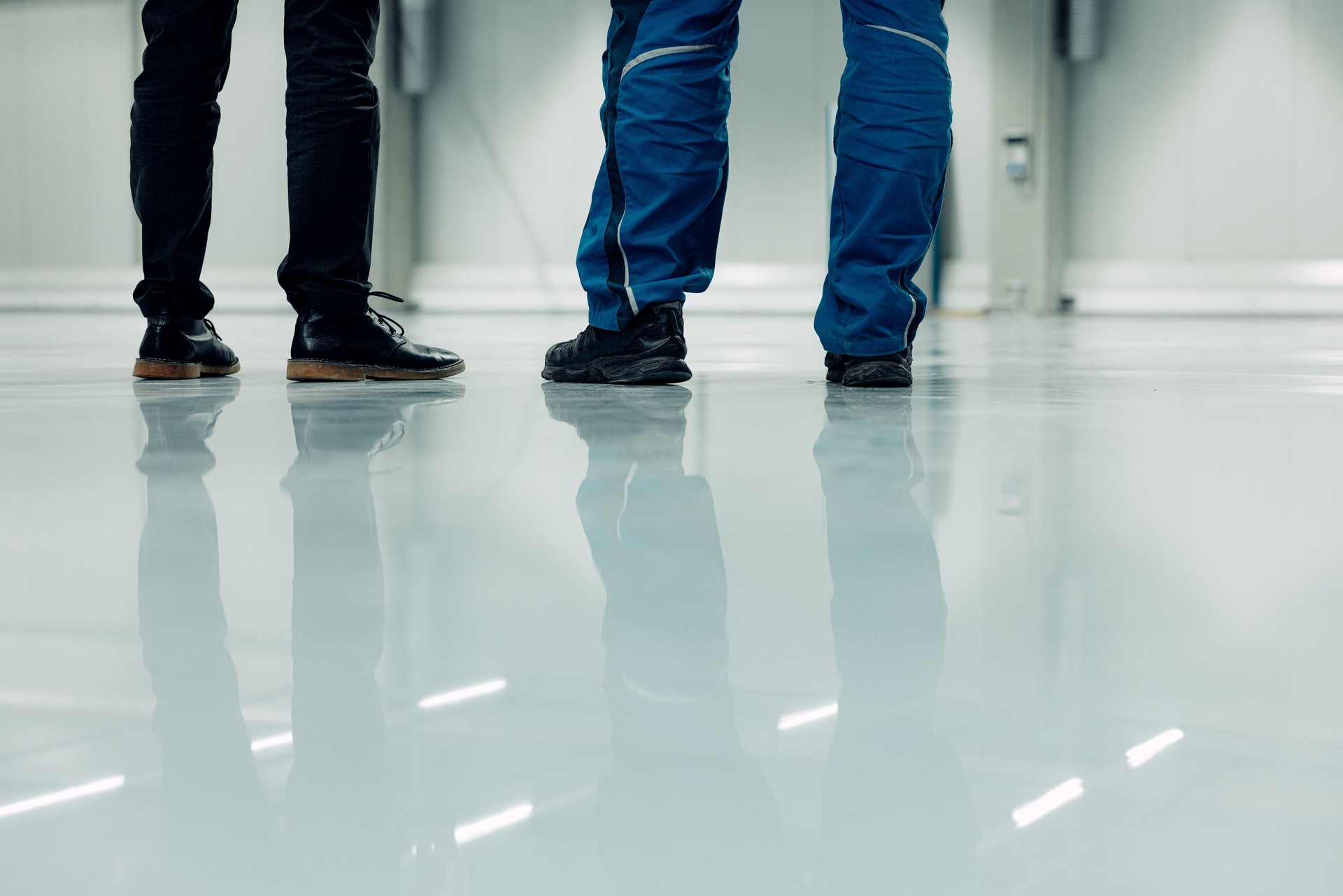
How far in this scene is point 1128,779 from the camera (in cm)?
43

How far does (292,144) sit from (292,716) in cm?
175

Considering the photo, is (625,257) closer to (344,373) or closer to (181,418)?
(344,373)

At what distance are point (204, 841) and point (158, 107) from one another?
6.59ft

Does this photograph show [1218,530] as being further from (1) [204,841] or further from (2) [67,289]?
(2) [67,289]

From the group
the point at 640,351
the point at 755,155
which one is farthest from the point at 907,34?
the point at 755,155

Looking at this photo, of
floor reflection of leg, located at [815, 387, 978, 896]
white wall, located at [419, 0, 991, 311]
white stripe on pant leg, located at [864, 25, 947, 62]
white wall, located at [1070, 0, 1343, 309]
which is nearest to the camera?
floor reflection of leg, located at [815, 387, 978, 896]

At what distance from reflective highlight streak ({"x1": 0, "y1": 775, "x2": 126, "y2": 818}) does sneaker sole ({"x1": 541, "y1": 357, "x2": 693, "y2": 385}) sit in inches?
65.9

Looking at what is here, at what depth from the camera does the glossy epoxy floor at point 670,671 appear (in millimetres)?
385

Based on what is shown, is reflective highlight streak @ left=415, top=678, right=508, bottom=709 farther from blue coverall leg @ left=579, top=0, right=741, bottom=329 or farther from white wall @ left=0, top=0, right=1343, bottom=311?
white wall @ left=0, top=0, right=1343, bottom=311

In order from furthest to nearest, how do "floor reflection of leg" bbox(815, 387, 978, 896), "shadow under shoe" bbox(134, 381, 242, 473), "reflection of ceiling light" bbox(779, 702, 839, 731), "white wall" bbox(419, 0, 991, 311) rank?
"white wall" bbox(419, 0, 991, 311) → "shadow under shoe" bbox(134, 381, 242, 473) → "reflection of ceiling light" bbox(779, 702, 839, 731) → "floor reflection of leg" bbox(815, 387, 978, 896)

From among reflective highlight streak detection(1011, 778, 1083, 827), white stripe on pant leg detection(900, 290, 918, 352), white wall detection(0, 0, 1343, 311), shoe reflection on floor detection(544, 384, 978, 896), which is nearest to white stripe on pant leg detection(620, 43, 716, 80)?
white stripe on pant leg detection(900, 290, 918, 352)

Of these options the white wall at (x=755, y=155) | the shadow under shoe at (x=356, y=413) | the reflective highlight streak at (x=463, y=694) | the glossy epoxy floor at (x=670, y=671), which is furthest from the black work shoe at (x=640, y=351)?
the white wall at (x=755, y=155)

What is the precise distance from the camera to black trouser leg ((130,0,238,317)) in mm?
2152

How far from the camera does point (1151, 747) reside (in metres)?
0.45
